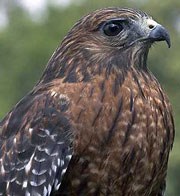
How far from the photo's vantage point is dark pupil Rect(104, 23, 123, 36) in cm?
967

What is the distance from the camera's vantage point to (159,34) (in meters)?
9.56

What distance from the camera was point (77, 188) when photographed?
9.34 meters

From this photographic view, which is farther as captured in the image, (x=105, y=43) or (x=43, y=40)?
(x=43, y=40)

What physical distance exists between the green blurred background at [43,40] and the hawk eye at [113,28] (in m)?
30.8

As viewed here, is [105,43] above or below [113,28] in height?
below

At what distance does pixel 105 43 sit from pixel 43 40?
4065 centimetres

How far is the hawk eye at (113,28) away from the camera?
966 cm

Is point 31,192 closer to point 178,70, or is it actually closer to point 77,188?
point 77,188

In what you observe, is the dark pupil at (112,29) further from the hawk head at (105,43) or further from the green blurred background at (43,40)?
→ the green blurred background at (43,40)

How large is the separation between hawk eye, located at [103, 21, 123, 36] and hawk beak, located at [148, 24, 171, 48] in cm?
27

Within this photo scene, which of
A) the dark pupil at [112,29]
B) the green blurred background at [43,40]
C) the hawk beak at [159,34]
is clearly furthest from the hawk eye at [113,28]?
the green blurred background at [43,40]

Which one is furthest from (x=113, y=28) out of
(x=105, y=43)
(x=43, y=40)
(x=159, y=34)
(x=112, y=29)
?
(x=43, y=40)

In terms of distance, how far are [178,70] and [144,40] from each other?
109 ft

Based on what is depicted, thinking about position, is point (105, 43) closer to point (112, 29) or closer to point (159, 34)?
point (112, 29)
